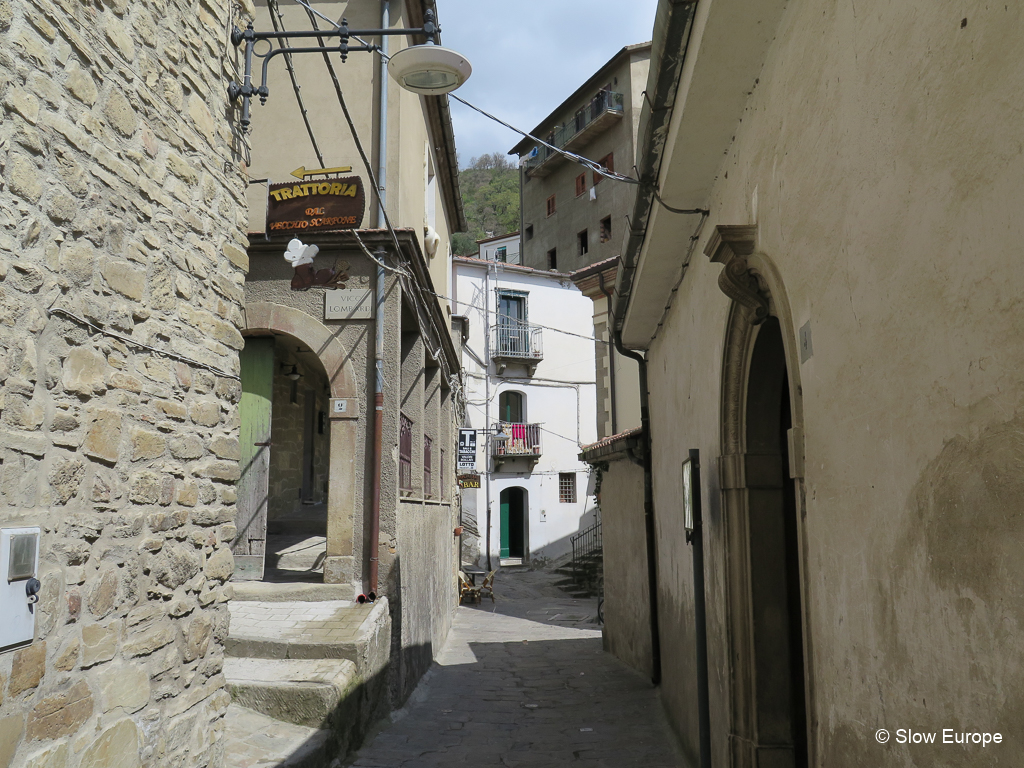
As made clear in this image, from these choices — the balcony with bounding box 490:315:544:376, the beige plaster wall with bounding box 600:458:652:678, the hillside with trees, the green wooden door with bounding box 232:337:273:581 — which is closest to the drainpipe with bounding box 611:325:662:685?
the beige plaster wall with bounding box 600:458:652:678

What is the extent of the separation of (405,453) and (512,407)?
1970cm

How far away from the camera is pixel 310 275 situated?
850cm

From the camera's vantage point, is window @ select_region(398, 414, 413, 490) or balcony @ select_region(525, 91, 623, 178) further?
balcony @ select_region(525, 91, 623, 178)

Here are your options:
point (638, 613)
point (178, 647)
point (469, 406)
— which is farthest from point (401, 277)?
point (469, 406)

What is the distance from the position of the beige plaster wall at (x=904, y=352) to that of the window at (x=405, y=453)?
232 inches

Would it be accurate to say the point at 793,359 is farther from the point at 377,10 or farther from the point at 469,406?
the point at 469,406

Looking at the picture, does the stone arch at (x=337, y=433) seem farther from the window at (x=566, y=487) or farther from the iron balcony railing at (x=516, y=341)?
the window at (x=566, y=487)

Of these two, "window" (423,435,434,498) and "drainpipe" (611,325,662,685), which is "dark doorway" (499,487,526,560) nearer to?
"window" (423,435,434,498)

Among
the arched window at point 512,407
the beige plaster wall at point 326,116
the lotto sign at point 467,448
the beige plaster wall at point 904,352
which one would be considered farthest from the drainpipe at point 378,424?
the arched window at point 512,407

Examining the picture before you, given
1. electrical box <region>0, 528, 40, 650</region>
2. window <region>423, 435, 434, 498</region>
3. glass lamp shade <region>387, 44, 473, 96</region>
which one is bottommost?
electrical box <region>0, 528, 40, 650</region>

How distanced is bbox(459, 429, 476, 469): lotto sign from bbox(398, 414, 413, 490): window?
9452mm

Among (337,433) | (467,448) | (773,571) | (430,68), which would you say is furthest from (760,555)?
(467,448)

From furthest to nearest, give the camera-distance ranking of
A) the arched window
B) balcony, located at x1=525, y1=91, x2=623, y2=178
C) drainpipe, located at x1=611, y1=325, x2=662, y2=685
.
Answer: the arched window
balcony, located at x1=525, y1=91, x2=623, y2=178
drainpipe, located at x1=611, y1=325, x2=662, y2=685

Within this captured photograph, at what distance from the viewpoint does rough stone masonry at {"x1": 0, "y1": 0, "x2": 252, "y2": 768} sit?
285 centimetres
